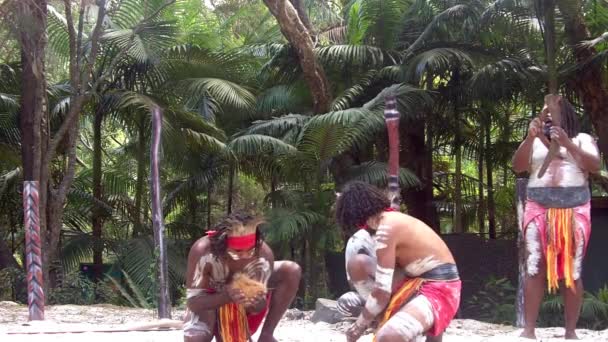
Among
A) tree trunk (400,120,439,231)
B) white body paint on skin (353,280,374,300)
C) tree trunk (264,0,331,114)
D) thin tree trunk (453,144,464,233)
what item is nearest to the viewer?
white body paint on skin (353,280,374,300)

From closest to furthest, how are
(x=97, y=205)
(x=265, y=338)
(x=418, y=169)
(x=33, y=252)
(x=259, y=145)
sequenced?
(x=265, y=338)
(x=33, y=252)
(x=259, y=145)
(x=418, y=169)
(x=97, y=205)

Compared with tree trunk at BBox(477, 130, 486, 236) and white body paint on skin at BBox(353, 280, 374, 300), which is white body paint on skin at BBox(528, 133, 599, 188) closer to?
white body paint on skin at BBox(353, 280, 374, 300)

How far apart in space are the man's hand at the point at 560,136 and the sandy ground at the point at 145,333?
1190 millimetres

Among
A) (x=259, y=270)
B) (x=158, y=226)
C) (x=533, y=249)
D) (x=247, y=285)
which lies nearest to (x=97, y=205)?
(x=158, y=226)

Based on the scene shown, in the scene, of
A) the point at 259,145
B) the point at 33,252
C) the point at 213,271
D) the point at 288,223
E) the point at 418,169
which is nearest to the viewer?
the point at 213,271

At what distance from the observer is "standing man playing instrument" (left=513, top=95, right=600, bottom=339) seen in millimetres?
5660

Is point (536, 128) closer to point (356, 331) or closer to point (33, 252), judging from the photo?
point (356, 331)

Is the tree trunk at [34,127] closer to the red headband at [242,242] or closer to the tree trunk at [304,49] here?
the tree trunk at [304,49]

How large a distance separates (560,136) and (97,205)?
907cm

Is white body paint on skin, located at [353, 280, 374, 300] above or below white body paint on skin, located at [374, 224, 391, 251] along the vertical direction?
below

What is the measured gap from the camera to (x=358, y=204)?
426cm

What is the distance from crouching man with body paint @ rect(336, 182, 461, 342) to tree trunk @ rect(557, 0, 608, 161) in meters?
7.20

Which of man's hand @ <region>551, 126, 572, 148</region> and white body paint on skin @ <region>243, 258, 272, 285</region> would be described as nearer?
white body paint on skin @ <region>243, 258, 272, 285</region>

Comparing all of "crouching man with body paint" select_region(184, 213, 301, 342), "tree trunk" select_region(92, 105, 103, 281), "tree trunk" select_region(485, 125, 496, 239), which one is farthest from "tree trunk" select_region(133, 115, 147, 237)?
"crouching man with body paint" select_region(184, 213, 301, 342)
